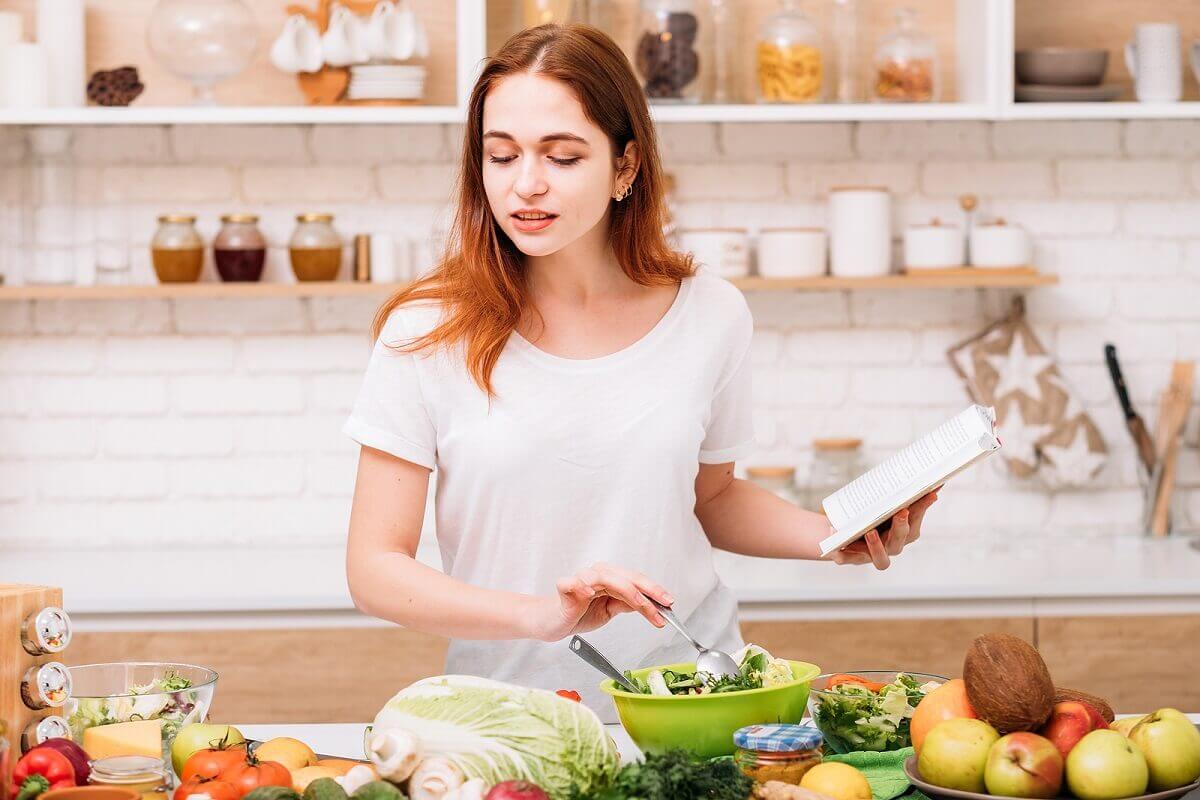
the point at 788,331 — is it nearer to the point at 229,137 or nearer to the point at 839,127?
the point at 839,127

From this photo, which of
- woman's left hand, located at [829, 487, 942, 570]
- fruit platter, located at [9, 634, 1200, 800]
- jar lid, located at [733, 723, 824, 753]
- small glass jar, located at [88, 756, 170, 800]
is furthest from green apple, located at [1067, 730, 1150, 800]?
small glass jar, located at [88, 756, 170, 800]

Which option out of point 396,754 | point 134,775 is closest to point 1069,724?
point 396,754

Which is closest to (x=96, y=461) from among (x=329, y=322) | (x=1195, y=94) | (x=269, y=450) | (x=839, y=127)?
(x=269, y=450)

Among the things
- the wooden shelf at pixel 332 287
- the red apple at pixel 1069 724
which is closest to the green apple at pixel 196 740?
the red apple at pixel 1069 724

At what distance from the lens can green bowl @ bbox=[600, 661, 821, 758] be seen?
140cm

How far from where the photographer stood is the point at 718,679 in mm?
1466

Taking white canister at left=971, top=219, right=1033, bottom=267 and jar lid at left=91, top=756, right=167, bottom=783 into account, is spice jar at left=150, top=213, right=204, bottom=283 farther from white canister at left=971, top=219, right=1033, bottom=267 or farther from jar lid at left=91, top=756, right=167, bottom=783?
jar lid at left=91, top=756, right=167, bottom=783

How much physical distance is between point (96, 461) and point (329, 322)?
64cm

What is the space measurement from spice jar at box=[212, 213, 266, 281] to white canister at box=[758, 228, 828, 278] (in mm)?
1145

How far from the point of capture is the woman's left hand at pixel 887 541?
1.67m

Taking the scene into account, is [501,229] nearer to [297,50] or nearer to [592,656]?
[592,656]

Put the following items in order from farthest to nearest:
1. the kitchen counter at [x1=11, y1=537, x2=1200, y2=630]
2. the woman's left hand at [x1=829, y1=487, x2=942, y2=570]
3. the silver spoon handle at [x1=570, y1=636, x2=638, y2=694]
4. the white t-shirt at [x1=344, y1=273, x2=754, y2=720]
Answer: the kitchen counter at [x1=11, y1=537, x2=1200, y2=630]
the white t-shirt at [x1=344, y1=273, x2=754, y2=720]
the woman's left hand at [x1=829, y1=487, x2=942, y2=570]
the silver spoon handle at [x1=570, y1=636, x2=638, y2=694]

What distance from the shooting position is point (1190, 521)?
3.42 m

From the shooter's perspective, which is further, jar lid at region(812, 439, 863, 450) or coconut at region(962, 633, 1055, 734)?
jar lid at region(812, 439, 863, 450)
